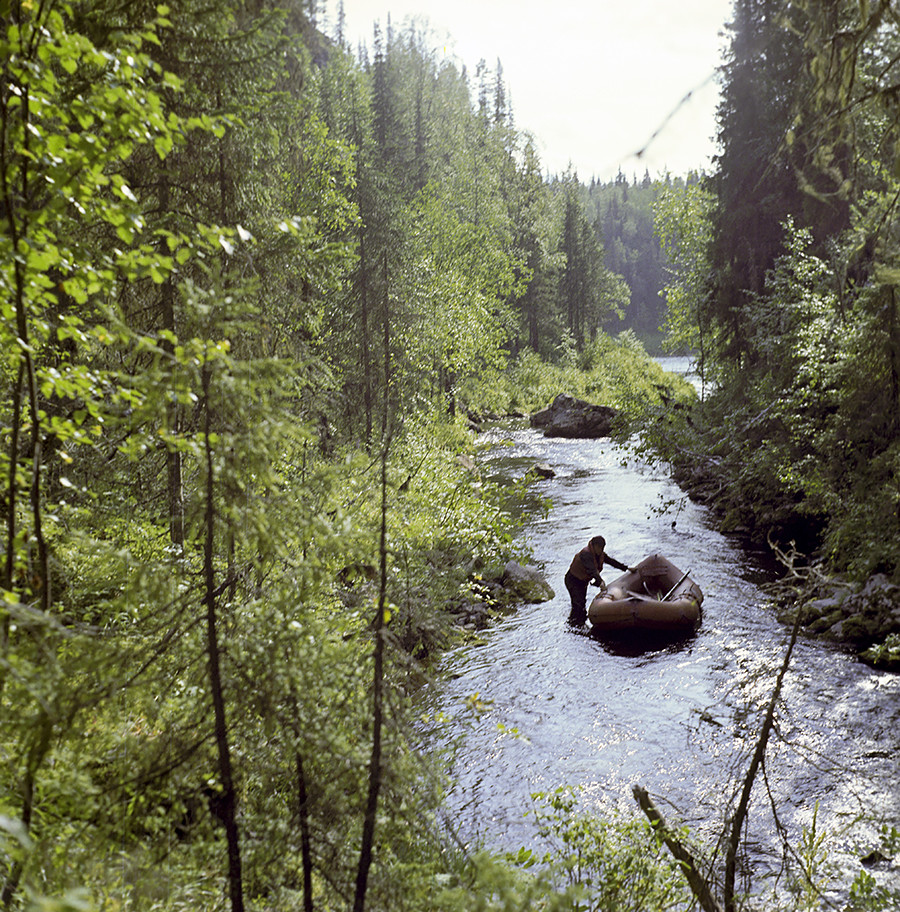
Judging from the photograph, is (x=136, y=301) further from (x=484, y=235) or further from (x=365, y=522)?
(x=484, y=235)

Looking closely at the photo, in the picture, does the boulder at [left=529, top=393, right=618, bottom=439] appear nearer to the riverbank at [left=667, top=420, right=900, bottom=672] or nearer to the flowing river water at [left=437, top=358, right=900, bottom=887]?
the riverbank at [left=667, top=420, right=900, bottom=672]

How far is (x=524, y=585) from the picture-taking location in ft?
44.9

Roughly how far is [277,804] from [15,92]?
12.3 ft

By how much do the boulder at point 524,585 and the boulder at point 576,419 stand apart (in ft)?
60.7

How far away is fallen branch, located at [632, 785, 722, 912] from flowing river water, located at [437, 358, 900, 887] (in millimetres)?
238

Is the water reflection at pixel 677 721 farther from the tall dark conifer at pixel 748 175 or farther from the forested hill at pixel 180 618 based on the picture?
the tall dark conifer at pixel 748 175

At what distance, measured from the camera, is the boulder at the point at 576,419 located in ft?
105

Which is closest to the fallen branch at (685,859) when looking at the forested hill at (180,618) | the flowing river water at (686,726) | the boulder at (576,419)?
the flowing river water at (686,726)

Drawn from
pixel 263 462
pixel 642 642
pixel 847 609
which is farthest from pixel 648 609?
pixel 263 462

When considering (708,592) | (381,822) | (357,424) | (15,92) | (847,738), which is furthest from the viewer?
(357,424)

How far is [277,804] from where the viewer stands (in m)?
3.79

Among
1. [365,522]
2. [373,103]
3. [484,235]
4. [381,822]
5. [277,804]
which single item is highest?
[373,103]

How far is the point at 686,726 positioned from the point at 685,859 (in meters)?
3.90

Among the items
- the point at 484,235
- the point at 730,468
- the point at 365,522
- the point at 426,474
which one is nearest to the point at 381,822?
the point at 365,522
